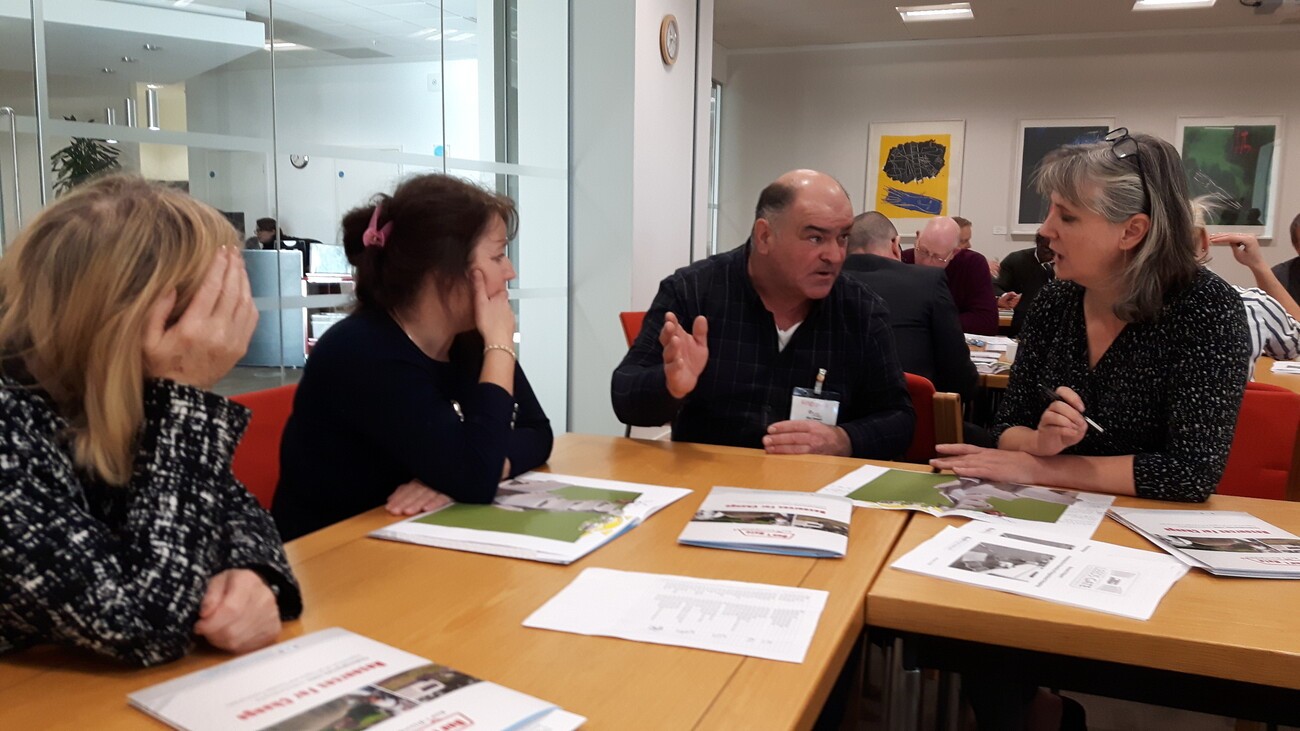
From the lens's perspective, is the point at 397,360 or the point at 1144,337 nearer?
the point at 397,360

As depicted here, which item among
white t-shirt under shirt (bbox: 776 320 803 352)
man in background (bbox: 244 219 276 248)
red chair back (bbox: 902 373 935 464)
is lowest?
red chair back (bbox: 902 373 935 464)

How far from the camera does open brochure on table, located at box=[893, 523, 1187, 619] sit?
3.83ft

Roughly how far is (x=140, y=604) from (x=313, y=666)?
0.59ft

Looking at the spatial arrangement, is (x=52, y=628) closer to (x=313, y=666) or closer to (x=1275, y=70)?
(x=313, y=666)

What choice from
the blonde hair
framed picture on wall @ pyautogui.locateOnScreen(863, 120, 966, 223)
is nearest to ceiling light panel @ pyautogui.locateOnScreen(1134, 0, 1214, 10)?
framed picture on wall @ pyautogui.locateOnScreen(863, 120, 966, 223)

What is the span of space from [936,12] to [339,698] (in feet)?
28.6

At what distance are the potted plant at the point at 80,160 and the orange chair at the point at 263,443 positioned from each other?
118 centimetres

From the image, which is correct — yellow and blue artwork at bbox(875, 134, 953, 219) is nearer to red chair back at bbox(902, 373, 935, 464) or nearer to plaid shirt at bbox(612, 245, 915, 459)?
red chair back at bbox(902, 373, 935, 464)

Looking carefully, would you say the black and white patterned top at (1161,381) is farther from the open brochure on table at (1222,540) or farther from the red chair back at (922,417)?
the red chair back at (922,417)

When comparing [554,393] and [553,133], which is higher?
[553,133]

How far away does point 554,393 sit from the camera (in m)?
5.15

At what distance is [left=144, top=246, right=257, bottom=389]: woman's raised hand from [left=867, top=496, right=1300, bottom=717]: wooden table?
2.79 ft

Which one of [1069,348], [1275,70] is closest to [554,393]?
[1069,348]

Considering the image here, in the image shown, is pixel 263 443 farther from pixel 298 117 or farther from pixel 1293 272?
pixel 1293 272
